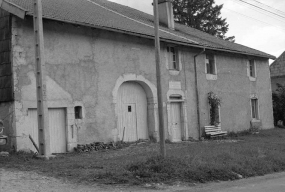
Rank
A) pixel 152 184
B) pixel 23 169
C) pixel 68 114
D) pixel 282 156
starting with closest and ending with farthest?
pixel 152 184
pixel 23 169
pixel 282 156
pixel 68 114

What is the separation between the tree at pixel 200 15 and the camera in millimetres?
41906

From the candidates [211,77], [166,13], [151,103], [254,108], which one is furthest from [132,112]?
[254,108]

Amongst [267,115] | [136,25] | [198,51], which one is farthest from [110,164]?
[267,115]

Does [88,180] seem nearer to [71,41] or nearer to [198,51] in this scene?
[71,41]

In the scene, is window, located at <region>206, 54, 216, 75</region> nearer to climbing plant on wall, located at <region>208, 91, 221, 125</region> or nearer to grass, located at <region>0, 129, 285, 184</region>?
climbing plant on wall, located at <region>208, 91, 221, 125</region>

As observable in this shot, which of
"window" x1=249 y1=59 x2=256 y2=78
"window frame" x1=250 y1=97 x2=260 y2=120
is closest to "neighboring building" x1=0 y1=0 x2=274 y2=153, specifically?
"window frame" x1=250 y1=97 x2=260 y2=120

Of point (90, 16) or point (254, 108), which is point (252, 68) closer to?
point (254, 108)

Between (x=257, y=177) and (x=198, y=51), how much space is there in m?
11.3

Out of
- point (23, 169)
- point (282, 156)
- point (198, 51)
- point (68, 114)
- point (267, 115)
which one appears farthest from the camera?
point (267, 115)

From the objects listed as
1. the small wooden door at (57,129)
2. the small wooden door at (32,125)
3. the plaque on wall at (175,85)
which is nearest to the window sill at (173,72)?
the plaque on wall at (175,85)

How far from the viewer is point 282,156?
1321 centimetres

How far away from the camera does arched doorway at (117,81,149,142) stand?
17172 mm

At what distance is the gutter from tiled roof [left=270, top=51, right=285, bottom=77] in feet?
89.9

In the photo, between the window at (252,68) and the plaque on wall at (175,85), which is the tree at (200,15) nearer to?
the window at (252,68)
